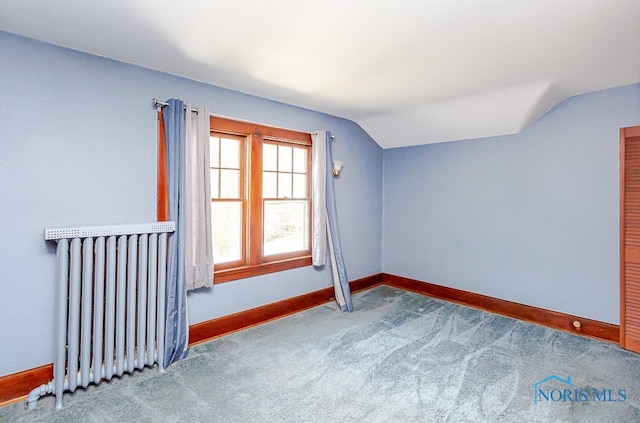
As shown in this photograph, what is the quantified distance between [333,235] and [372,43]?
2152mm

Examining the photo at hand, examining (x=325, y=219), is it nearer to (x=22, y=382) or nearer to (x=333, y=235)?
(x=333, y=235)

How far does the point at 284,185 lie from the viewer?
3.55 metres

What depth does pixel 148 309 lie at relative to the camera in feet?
7.69

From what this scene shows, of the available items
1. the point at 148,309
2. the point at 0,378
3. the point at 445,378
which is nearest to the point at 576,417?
the point at 445,378

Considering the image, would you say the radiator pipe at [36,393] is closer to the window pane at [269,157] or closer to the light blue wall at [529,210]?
the window pane at [269,157]

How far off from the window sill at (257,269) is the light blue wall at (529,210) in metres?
1.66

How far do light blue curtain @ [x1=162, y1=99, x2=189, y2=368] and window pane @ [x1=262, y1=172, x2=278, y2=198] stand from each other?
0.94 m

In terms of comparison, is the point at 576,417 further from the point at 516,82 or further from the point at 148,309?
the point at 148,309

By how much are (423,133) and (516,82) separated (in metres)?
1.30

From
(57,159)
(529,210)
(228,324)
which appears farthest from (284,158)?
(529,210)

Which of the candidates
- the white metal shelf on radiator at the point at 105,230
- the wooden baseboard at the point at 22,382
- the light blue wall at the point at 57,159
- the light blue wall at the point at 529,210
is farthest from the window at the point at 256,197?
the light blue wall at the point at 529,210

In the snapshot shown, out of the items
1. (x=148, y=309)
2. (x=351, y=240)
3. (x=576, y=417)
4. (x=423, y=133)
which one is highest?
(x=423, y=133)

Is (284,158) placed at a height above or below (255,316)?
above

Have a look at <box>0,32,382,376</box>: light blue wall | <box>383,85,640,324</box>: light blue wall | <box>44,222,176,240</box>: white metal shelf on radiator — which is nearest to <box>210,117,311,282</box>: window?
<box>0,32,382,376</box>: light blue wall
